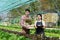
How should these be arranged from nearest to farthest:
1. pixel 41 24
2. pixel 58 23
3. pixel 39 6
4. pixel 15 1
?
pixel 41 24, pixel 15 1, pixel 58 23, pixel 39 6

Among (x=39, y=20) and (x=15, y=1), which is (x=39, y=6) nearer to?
(x=15, y=1)

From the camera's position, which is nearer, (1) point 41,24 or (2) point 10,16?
(1) point 41,24

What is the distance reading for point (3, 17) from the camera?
38.0 metres

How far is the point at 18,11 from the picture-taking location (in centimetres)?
3703

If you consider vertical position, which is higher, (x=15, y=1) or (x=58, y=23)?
(x=15, y=1)

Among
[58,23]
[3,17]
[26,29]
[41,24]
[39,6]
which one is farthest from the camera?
[3,17]

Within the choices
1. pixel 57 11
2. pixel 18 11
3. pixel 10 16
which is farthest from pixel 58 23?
pixel 10 16

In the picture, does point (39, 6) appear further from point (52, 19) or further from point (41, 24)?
point (41, 24)

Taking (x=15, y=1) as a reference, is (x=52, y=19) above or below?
below

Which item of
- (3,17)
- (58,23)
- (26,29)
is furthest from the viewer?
(3,17)

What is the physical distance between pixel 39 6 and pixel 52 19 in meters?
6.32

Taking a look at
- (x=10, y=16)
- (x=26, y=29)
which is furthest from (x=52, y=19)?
(x=26, y=29)

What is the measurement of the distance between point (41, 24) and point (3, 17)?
30.2 metres

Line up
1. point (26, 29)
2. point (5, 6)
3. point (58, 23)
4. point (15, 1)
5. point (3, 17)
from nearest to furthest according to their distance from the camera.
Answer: point (26, 29) < point (15, 1) < point (58, 23) < point (5, 6) < point (3, 17)
